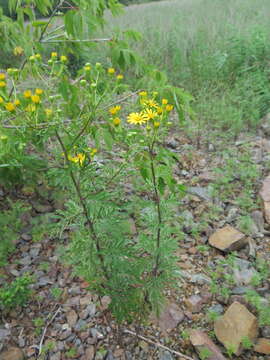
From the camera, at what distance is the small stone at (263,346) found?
5.69 ft

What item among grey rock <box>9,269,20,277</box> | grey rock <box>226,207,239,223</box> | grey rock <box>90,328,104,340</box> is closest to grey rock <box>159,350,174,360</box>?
grey rock <box>90,328,104,340</box>

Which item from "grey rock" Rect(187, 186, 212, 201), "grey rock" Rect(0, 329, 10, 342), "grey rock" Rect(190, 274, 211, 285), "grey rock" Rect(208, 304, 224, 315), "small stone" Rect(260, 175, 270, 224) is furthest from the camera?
"grey rock" Rect(187, 186, 212, 201)

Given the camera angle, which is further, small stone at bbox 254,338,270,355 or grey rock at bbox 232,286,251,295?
grey rock at bbox 232,286,251,295

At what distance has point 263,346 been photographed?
5.74 ft

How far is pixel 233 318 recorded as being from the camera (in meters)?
1.86

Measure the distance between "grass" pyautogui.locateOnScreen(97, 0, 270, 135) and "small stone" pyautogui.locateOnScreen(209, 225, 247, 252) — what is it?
158 centimetres

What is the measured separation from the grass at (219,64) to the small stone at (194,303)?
7.24 ft

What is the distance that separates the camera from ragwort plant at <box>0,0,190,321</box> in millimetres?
1126

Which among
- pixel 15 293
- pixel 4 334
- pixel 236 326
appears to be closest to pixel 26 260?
pixel 15 293

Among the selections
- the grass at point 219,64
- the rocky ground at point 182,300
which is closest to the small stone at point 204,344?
the rocky ground at point 182,300

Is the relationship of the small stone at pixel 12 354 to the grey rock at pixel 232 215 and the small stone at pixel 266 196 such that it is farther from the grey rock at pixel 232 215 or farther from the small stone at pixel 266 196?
the small stone at pixel 266 196

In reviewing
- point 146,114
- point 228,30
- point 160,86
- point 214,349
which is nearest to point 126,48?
point 160,86

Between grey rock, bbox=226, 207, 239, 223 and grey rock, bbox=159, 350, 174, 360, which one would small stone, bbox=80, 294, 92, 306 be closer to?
grey rock, bbox=159, 350, 174, 360

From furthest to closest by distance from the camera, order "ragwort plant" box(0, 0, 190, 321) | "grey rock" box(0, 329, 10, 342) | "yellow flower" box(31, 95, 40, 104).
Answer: "grey rock" box(0, 329, 10, 342), "ragwort plant" box(0, 0, 190, 321), "yellow flower" box(31, 95, 40, 104)
